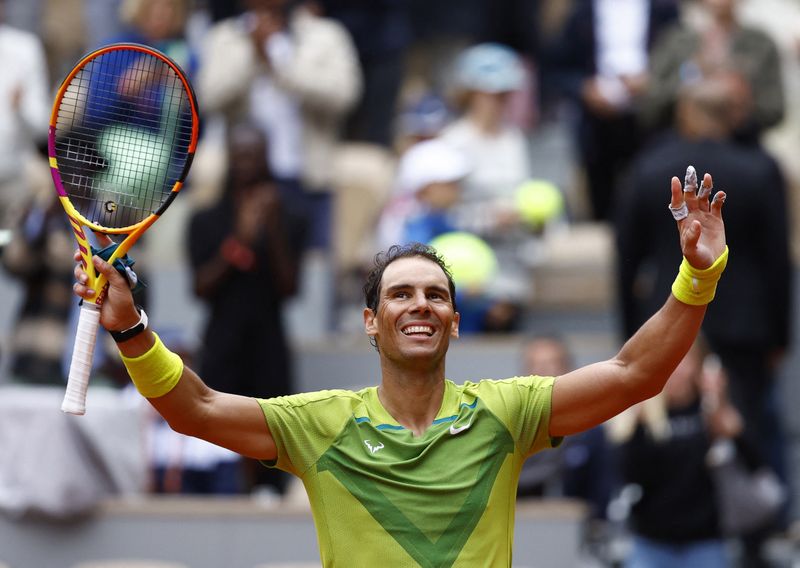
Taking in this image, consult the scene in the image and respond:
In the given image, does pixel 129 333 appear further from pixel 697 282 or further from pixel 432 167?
pixel 432 167

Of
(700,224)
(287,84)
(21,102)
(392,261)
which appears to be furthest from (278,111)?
(700,224)

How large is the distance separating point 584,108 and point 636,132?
0.42m

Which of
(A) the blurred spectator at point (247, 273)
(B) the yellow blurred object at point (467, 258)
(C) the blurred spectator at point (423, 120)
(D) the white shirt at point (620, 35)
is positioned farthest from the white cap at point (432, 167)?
(D) the white shirt at point (620, 35)

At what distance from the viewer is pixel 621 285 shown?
9289mm

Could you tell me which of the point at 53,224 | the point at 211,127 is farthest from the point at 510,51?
the point at 53,224

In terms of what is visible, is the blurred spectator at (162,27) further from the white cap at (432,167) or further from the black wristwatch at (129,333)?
the black wristwatch at (129,333)

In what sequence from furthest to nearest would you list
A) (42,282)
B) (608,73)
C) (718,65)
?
1. (608,73)
2. (718,65)
3. (42,282)

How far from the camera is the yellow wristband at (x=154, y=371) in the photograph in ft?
15.6

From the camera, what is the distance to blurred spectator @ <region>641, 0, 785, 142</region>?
401 inches

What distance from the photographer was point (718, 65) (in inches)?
399

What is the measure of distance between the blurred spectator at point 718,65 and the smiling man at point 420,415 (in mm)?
5324

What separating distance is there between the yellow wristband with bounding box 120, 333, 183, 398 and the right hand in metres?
0.09

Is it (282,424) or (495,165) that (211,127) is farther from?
(282,424)

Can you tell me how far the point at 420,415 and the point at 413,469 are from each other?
21cm
